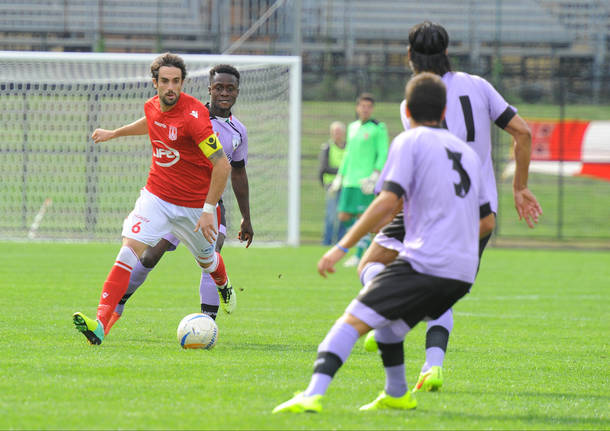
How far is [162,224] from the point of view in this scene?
267 inches

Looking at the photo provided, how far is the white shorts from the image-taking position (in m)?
6.72

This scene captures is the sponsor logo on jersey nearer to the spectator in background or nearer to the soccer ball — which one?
the soccer ball

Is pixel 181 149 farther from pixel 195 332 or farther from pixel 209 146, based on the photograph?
pixel 195 332

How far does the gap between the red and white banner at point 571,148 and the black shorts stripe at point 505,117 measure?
52.1 feet

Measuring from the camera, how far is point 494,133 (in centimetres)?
2198

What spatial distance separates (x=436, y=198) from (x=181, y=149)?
9.40ft

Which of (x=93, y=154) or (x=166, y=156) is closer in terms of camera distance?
(x=166, y=156)

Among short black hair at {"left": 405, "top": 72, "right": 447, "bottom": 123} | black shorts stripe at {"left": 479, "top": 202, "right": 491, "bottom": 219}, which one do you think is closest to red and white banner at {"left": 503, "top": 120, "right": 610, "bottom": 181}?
black shorts stripe at {"left": 479, "top": 202, "right": 491, "bottom": 219}

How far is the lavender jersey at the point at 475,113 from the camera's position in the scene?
536 cm

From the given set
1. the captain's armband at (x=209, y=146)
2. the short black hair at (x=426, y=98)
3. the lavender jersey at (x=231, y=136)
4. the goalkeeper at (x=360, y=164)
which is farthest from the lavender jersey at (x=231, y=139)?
the goalkeeper at (x=360, y=164)

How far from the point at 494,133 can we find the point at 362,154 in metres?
8.01

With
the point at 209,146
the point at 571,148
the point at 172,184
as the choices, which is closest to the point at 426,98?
the point at 209,146

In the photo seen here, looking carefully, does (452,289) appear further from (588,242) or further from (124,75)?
(588,242)

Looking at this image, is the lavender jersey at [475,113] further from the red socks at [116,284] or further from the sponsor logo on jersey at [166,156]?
the red socks at [116,284]
